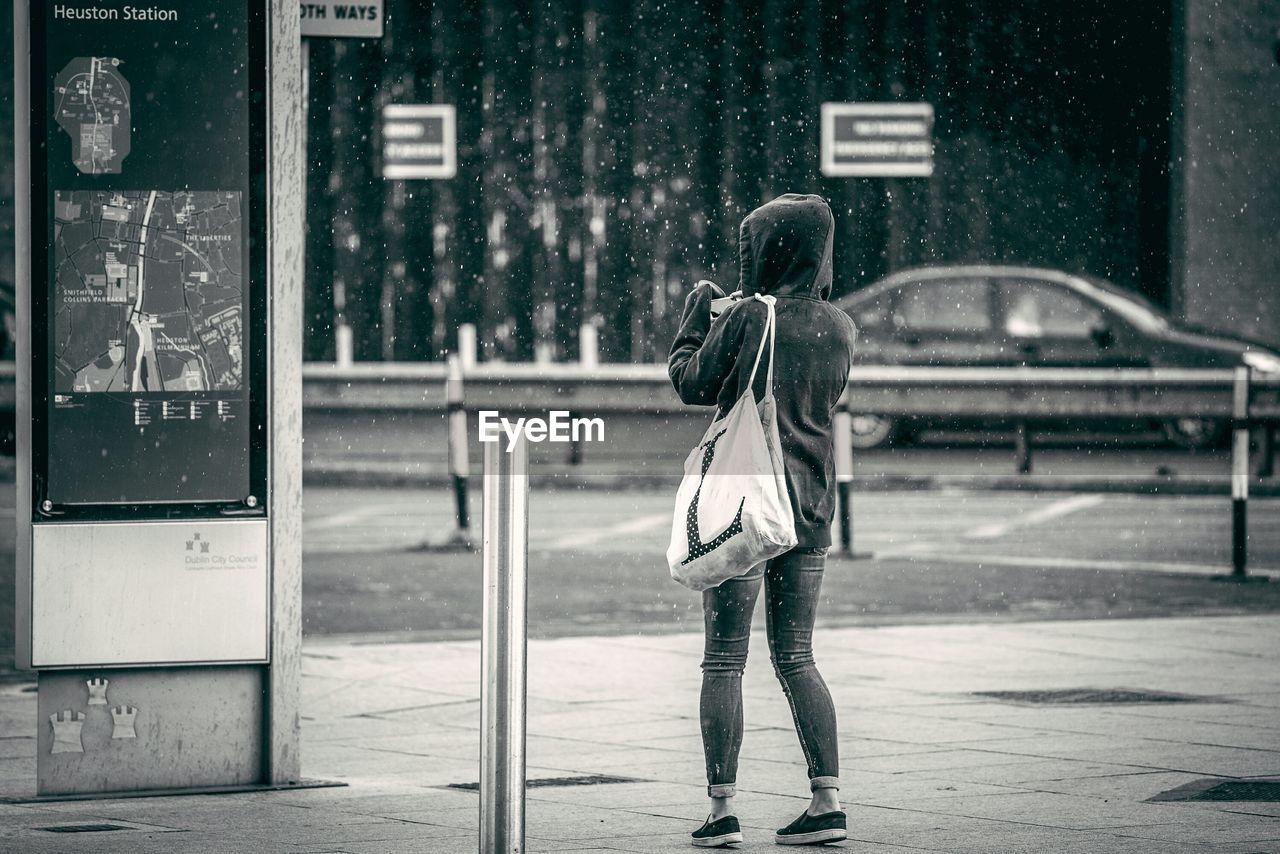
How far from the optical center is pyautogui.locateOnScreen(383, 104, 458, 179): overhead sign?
5469 mm

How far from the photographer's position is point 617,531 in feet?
46.9

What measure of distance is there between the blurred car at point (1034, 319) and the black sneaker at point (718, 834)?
1.27 m

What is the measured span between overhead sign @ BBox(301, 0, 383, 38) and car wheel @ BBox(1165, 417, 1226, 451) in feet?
10.5

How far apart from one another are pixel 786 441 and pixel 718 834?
0.92m

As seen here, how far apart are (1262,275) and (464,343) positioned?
1.87 metres

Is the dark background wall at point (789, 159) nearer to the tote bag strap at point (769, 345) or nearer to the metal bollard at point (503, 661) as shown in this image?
the tote bag strap at point (769, 345)

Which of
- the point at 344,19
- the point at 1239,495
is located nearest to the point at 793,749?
the point at 344,19

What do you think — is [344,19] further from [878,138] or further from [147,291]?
[878,138]

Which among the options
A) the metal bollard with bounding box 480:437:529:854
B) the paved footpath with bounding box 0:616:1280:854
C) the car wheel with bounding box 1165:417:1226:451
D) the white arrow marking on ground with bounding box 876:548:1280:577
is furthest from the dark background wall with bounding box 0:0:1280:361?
the white arrow marking on ground with bounding box 876:548:1280:577

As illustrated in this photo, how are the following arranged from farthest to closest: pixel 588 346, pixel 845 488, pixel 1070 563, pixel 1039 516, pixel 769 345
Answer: pixel 1039 516, pixel 845 488, pixel 1070 563, pixel 769 345, pixel 588 346

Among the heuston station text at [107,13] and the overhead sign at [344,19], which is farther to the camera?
the overhead sign at [344,19]

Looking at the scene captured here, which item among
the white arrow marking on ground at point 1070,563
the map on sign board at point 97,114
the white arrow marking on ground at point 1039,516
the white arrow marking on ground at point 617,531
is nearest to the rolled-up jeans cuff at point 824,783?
the map on sign board at point 97,114

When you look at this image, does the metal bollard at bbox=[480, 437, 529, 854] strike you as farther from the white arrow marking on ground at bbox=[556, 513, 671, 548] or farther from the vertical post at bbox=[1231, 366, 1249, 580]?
the white arrow marking on ground at bbox=[556, 513, 671, 548]

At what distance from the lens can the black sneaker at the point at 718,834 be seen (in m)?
5.29
